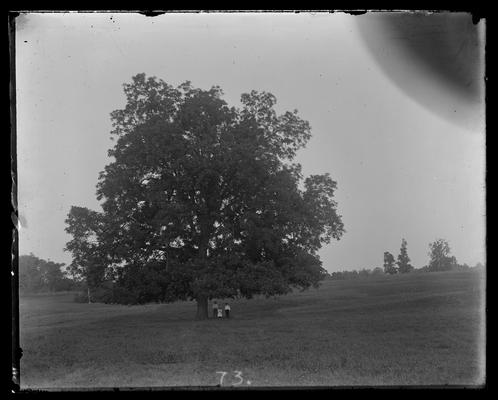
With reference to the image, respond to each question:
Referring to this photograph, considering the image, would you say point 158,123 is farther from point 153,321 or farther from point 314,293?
point 314,293

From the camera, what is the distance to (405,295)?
11.4 m

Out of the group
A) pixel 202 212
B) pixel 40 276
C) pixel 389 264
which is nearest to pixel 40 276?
pixel 40 276

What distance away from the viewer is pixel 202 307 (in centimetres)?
1148

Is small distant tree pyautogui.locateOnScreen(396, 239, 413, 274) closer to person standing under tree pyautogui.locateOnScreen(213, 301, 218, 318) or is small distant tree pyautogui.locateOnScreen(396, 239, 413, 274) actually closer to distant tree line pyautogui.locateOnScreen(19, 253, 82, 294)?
person standing under tree pyautogui.locateOnScreen(213, 301, 218, 318)

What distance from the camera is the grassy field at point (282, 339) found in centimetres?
767

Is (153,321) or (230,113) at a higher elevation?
(230,113)

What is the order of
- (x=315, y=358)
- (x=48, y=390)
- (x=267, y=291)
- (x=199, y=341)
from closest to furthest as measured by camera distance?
(x=48, y=390)
(x=315, y=358)
(x=199, y=341)
(x=267, y=291)

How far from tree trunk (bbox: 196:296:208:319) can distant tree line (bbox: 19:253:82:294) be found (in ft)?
9.62

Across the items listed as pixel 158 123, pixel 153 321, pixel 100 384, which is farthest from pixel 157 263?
pixel 100 384

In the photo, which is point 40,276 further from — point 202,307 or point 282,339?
point 282,339

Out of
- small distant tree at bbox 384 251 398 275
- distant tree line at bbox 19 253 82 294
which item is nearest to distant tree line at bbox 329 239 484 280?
small distant tree at bbox 384 251 398 275

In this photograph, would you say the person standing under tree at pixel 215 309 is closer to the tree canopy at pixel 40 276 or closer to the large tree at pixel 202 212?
the large tree at pixel 202 212

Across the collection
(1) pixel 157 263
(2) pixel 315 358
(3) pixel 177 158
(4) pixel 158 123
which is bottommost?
(2) pixel 315 358

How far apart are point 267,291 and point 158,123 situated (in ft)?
15.1
